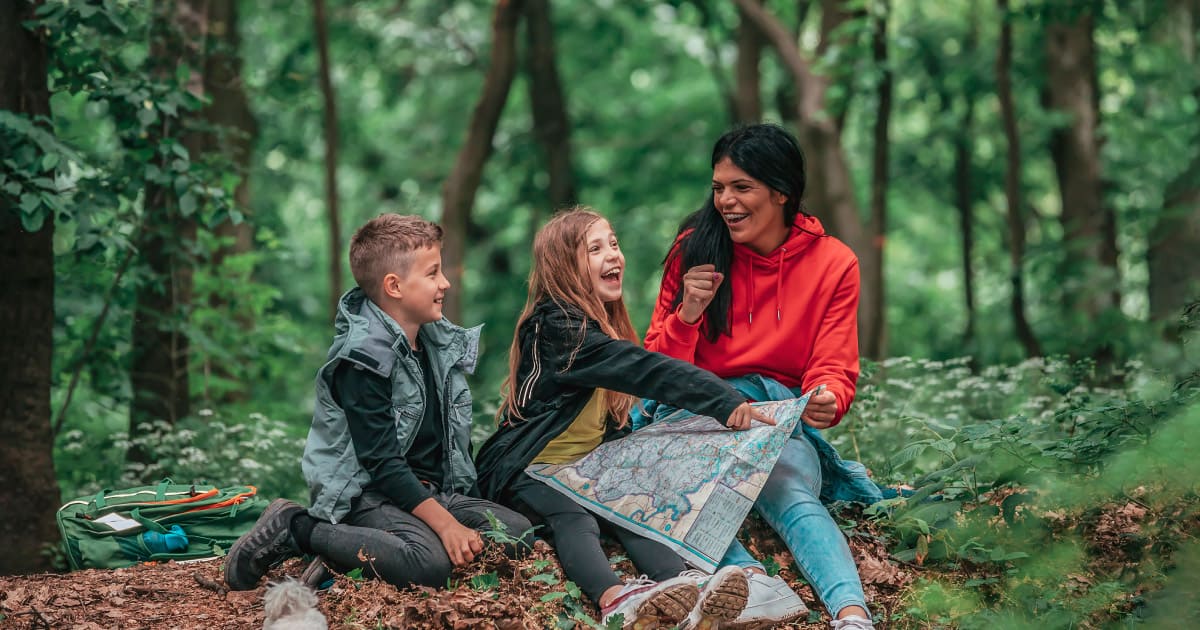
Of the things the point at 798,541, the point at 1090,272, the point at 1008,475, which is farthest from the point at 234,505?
the point at 1090,272

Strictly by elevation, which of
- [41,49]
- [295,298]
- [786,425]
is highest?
[41,49]

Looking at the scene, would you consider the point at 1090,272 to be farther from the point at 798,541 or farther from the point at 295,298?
the point at 295,298

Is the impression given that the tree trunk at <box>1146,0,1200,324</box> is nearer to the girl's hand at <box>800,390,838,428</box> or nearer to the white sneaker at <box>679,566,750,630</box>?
the girl's hand at <box>800,390,838,428</box>

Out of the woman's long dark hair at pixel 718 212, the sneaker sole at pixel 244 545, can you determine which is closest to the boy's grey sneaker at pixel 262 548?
the sneaker sole at pixel 244 545

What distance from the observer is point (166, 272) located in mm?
6930

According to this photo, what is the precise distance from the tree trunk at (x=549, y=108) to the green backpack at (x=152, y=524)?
956 cm

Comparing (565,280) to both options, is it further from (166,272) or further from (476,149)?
(476,149)

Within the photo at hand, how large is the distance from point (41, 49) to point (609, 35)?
1114 cm

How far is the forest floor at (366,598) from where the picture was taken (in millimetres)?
3656

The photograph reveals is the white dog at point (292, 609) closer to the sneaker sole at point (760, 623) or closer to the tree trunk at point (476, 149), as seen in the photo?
the sneaker sole at point (760, 623)

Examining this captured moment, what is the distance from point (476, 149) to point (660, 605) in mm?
7378

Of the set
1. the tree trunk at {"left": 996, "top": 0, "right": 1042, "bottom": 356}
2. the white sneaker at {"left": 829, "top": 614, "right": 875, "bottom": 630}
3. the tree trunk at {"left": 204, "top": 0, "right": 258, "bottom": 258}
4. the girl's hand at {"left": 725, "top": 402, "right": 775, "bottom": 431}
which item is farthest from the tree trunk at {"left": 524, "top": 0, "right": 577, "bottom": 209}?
the white sneaker at {"left": 829, "top": 614, "right": 875, "bottom": 630}

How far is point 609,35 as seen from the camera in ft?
52.3

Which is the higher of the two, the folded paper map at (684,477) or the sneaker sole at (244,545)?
the folded paper map at (684,477)
